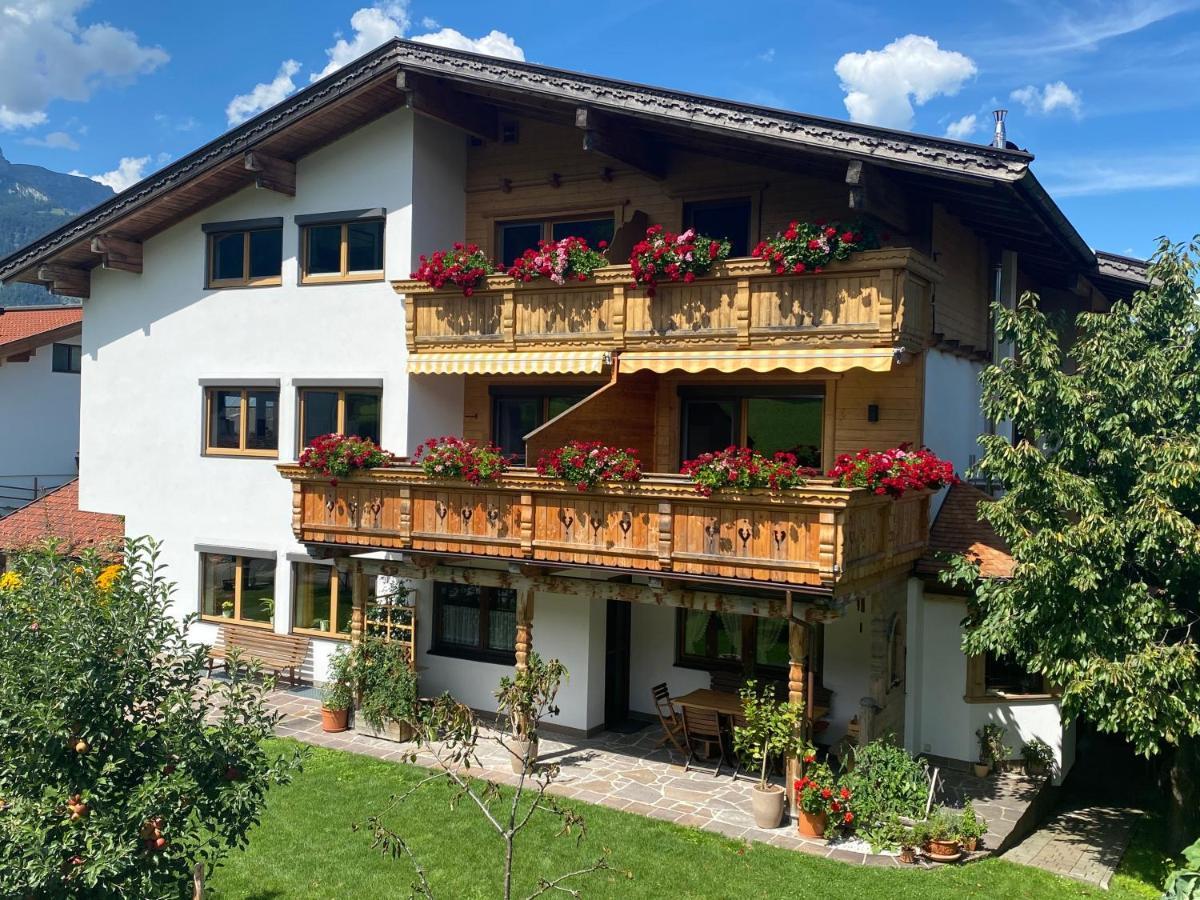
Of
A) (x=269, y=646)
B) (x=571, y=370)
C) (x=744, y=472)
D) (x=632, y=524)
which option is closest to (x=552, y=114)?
(x=571, y=370)

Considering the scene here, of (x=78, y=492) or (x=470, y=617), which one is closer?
(x=470, y=617)

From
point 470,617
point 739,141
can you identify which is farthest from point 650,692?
point 739,141

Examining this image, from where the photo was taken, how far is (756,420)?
17.3 m

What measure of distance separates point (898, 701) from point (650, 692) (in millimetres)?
4675

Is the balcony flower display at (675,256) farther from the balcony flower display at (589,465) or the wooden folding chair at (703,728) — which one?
the wooden folding chair at (703,728)

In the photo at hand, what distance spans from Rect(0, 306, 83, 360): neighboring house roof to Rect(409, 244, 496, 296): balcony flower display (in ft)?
48.0

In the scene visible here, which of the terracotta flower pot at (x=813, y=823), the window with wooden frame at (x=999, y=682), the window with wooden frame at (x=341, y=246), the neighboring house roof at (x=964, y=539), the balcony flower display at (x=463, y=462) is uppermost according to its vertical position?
the window with wooden frame at (x=341, y=246)

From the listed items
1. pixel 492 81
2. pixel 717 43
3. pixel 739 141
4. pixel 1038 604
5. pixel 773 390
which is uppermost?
pixel 717 43

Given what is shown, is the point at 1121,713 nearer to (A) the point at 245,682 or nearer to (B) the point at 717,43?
(A) the point at 245,682

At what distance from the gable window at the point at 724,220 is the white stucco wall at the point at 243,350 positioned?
5.06 meters

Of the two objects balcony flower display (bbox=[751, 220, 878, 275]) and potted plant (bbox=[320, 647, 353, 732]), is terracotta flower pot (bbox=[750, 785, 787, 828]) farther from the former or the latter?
potted plant (bbox=[320, 647, 353, 732])

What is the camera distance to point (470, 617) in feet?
62.4

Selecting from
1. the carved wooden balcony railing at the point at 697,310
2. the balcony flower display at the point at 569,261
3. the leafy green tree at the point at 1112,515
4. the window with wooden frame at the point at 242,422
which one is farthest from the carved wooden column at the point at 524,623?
the window with wooden frame at the point at 242,422

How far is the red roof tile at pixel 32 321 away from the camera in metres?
29.0
